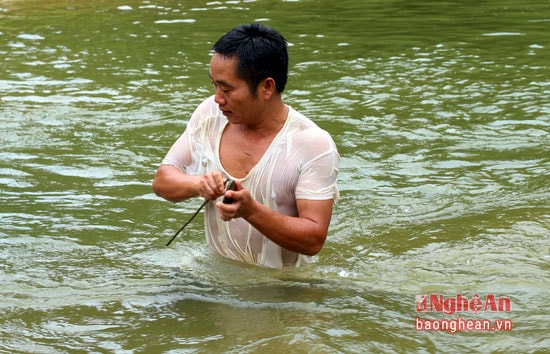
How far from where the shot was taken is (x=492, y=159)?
31.2ft

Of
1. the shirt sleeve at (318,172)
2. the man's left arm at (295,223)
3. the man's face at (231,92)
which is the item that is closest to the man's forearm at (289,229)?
the man's left arm at (295,223)

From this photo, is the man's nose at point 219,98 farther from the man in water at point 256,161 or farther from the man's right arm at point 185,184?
the man's right arm at point 185,184

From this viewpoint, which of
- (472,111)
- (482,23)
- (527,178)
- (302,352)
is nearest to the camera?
(302,352)

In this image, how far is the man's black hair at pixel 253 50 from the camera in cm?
529

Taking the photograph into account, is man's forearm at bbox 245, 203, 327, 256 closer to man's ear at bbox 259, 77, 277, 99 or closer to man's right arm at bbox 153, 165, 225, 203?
man's right arm at bbox 153, 165, 225, 203

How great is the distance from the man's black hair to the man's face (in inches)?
1.2

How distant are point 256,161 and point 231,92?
451mm

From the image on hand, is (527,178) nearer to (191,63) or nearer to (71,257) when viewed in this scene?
(71,257)

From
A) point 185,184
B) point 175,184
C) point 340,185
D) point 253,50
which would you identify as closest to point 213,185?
point 185,184

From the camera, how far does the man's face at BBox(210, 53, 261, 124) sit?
5.33 m

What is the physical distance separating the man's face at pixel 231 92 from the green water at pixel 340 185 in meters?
1.01

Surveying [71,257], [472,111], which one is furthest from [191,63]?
[71,257]

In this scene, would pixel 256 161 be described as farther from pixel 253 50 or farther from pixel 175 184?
pixel 253 50

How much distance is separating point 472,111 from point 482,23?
17.2ft
